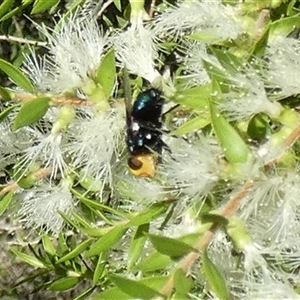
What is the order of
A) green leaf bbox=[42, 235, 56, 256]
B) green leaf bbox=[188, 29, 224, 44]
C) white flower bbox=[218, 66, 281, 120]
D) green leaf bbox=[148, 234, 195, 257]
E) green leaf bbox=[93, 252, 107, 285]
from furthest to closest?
green leaf bbox=[42, 235, 56, 256] → green leaf bbox=[93, 252, 107, 285] → green leaf bbox=[188, 29, 224, 44] → white flower bbox=[218, 66, 281, 120] → green leaf bbox=[148, 234, 195, 257]

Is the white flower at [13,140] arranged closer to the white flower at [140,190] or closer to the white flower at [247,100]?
the white flower at [140,190]

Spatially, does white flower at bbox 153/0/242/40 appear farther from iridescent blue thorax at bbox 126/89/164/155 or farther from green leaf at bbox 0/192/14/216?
green leaf at bbox 0/192/14/216

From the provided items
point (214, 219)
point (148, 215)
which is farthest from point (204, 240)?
point (148, 215)

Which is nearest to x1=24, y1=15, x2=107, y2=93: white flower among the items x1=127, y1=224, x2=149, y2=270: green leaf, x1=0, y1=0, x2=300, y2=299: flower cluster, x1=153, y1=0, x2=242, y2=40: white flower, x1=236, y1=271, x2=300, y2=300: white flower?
x1=0, y1=0, x2=300, y2=299: flower cluster

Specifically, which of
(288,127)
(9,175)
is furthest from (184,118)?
(9,175)

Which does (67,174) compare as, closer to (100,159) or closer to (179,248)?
(100,159)

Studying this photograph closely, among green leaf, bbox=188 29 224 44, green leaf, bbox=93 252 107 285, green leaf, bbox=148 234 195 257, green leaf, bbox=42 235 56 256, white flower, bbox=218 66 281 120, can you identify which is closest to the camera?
green leaf, bbox=148 234 195 257
